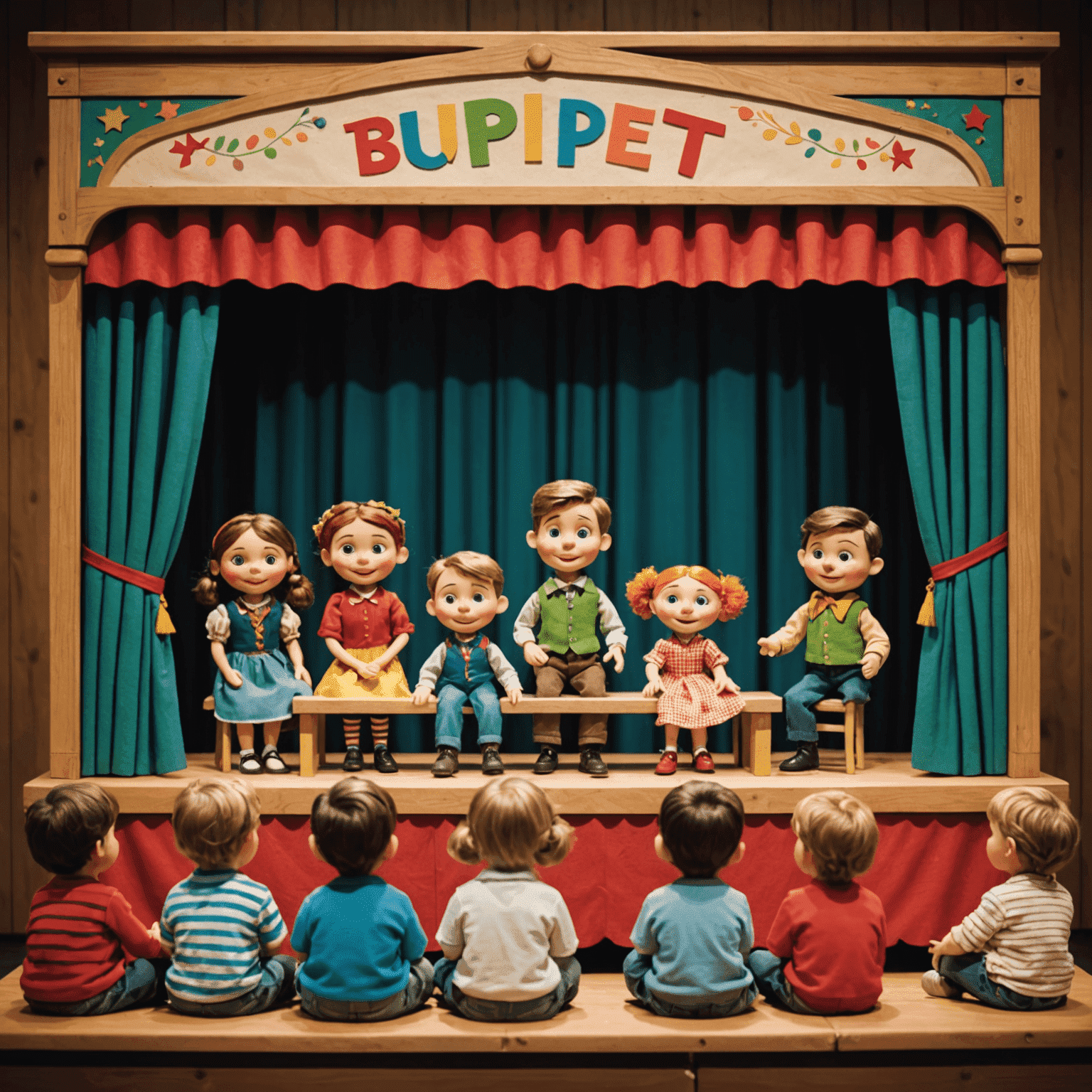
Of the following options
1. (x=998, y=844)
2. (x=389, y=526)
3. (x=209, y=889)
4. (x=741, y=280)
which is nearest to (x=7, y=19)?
(x=389, y=526)

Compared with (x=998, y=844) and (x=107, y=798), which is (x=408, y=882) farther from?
(x=998, y=844)

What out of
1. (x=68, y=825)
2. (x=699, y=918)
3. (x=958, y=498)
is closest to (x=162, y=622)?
(x=68, y=825)

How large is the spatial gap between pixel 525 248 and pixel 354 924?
225cm

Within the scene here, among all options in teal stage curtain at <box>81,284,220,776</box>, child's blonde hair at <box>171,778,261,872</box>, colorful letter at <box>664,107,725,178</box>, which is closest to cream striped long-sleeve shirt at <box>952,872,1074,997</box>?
child's blonde hair at <box>171,778,261,872</box>

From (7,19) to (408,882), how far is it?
152 inches

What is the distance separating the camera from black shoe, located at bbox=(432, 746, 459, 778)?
373cm

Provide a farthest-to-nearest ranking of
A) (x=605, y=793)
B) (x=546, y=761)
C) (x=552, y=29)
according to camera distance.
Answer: (x=552, y=29)
(x=546, y=761)
(x=605, y=793)

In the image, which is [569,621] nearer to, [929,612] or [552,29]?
[929,612]

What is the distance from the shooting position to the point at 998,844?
9.55 ft

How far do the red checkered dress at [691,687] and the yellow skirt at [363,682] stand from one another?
2.97 feet

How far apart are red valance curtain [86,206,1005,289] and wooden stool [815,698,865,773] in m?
1.49

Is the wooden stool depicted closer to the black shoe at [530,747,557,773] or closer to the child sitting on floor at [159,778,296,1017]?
the black shoe at [530,747,557,773]

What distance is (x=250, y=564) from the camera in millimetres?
3947

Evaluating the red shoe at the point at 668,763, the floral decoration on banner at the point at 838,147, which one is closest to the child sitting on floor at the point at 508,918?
the red shoe at the point at 668,763
